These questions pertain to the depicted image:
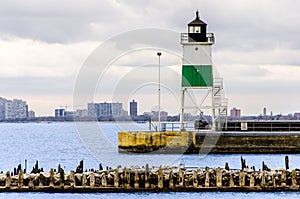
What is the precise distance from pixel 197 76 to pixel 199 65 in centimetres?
97

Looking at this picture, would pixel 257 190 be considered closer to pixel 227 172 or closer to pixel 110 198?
pixel 227 172

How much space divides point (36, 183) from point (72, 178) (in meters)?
1.95

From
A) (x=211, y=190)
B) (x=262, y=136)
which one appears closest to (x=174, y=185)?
(x=211, y=190)

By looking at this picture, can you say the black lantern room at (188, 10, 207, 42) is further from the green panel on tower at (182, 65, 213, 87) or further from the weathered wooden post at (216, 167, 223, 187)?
the weathered wooden post at (216, 167, 223, 187)

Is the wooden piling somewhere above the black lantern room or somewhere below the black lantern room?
below

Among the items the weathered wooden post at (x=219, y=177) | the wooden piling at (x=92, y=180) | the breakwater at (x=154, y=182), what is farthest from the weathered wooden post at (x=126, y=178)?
the weathered wooden post at (x=219, y=177)

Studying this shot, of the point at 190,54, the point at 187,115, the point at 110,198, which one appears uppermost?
the point at 190,54

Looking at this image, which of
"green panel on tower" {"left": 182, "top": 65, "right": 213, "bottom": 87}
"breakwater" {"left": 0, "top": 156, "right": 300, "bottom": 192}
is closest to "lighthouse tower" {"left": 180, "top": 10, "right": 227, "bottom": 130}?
"green panel on tower" {"left": 182, "top": 65, "right": 213, "bottom": 87}

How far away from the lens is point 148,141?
67.6 metres

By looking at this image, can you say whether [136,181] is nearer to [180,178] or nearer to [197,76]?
[180,178]

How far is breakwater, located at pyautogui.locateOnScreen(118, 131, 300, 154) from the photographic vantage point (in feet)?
222

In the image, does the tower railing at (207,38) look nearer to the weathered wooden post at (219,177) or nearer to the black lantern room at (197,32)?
the black lantern room at (197,32)

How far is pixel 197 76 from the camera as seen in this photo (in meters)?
72.1

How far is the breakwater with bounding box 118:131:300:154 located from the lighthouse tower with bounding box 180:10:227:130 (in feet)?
5.54
